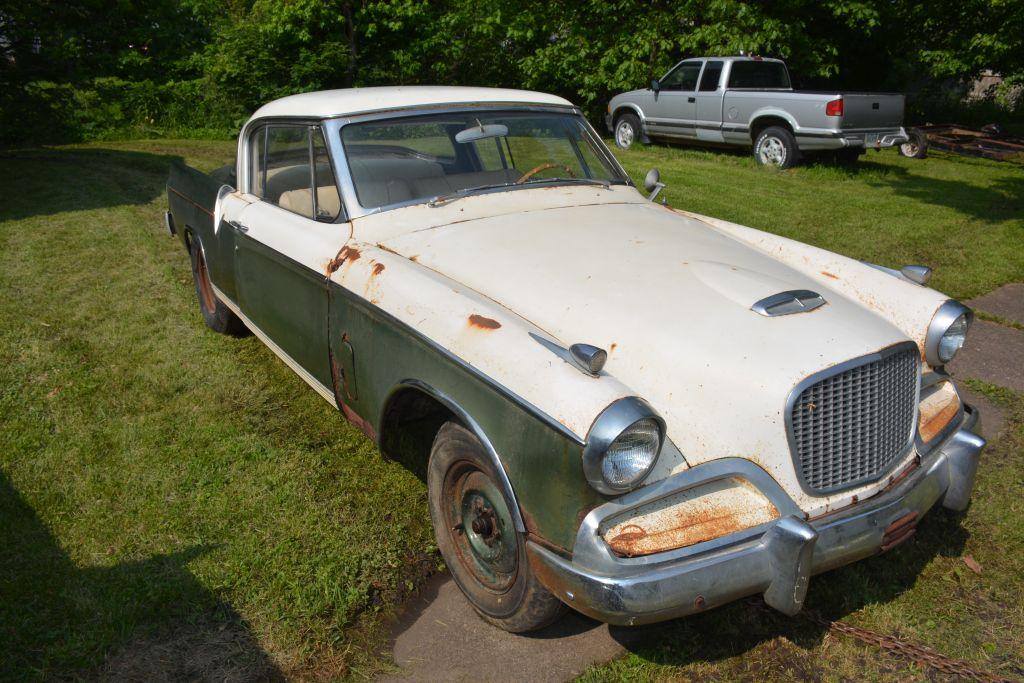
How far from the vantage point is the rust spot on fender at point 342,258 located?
10.7 ft

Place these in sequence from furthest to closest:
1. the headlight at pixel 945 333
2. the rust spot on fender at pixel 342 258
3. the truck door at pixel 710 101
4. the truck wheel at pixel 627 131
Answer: the truck wheel at pixel 627 131
the truck door at pixel 710 101
the rust spot on fender at pixel 342 258
the headlight at pixel 945 333

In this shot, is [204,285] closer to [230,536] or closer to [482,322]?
[230,536]

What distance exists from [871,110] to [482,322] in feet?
33.9

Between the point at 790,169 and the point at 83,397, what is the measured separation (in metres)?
9.94

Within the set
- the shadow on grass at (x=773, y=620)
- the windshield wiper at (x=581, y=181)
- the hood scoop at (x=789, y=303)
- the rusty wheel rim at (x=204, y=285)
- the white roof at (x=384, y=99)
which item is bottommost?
the shadow on grass at (x=773, y=620)

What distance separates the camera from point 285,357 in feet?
13.1

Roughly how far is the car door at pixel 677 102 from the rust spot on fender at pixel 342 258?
1042 centimetres

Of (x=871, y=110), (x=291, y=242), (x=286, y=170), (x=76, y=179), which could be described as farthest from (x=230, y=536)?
(x=871, y=110)

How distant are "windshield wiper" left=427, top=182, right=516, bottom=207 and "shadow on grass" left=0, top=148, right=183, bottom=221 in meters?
5.65

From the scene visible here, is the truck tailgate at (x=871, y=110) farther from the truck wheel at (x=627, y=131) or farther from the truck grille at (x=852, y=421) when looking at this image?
the truck grille at (x=852, y=421)

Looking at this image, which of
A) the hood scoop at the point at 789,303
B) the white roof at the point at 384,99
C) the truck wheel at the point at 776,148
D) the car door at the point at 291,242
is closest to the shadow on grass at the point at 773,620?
the hood scoop at the point at 789,303

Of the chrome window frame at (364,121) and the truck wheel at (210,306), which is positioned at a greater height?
the chrome window frame at (364,121)

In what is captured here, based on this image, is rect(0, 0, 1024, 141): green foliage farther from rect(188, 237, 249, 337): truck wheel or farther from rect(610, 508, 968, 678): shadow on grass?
rect(610, 508, 968, 678): shadow on grass

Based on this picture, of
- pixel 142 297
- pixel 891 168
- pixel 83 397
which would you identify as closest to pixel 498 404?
pixel 83 397
